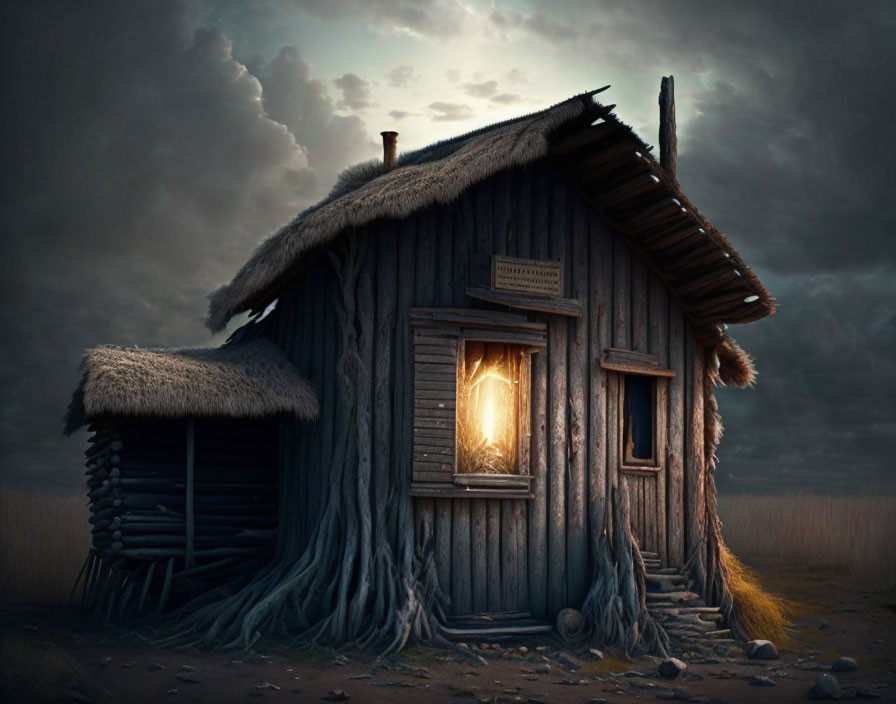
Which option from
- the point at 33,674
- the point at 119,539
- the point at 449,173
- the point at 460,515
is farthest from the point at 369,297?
the point at 33,674

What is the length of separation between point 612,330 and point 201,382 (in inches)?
196

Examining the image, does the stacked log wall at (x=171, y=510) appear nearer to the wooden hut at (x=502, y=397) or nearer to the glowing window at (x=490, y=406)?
the wooden hut at (x=502, y=397)

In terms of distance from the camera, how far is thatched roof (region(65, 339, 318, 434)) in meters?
11.0

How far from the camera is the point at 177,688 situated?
840 centimetres

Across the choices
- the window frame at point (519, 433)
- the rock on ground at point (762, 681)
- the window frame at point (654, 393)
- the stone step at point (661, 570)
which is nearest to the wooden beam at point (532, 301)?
the window frame at point (519, 433)

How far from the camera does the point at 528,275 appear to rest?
1164 cm

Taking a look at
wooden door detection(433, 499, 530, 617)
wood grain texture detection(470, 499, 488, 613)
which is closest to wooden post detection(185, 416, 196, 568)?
wooden door detection(433, 499, 530, 617)

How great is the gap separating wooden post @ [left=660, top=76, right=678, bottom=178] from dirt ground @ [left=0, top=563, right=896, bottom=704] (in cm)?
621

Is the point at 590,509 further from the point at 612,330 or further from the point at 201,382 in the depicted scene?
the point at 201,382

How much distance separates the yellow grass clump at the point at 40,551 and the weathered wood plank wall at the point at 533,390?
478cm

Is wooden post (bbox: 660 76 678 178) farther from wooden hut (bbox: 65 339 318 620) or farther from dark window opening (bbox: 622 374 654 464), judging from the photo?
wooden hut (bbox: 65 339 318 620)

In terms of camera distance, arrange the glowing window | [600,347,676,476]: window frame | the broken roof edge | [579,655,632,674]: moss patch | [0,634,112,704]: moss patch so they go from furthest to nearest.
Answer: [600,347,676,476]: window frame, the glowing window, the broken roof edge, [579,655,632,674]: moss patch, [0,634,112,704]: moss patch

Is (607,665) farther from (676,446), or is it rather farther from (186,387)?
(186,387)

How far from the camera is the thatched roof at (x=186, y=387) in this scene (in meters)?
11.0
